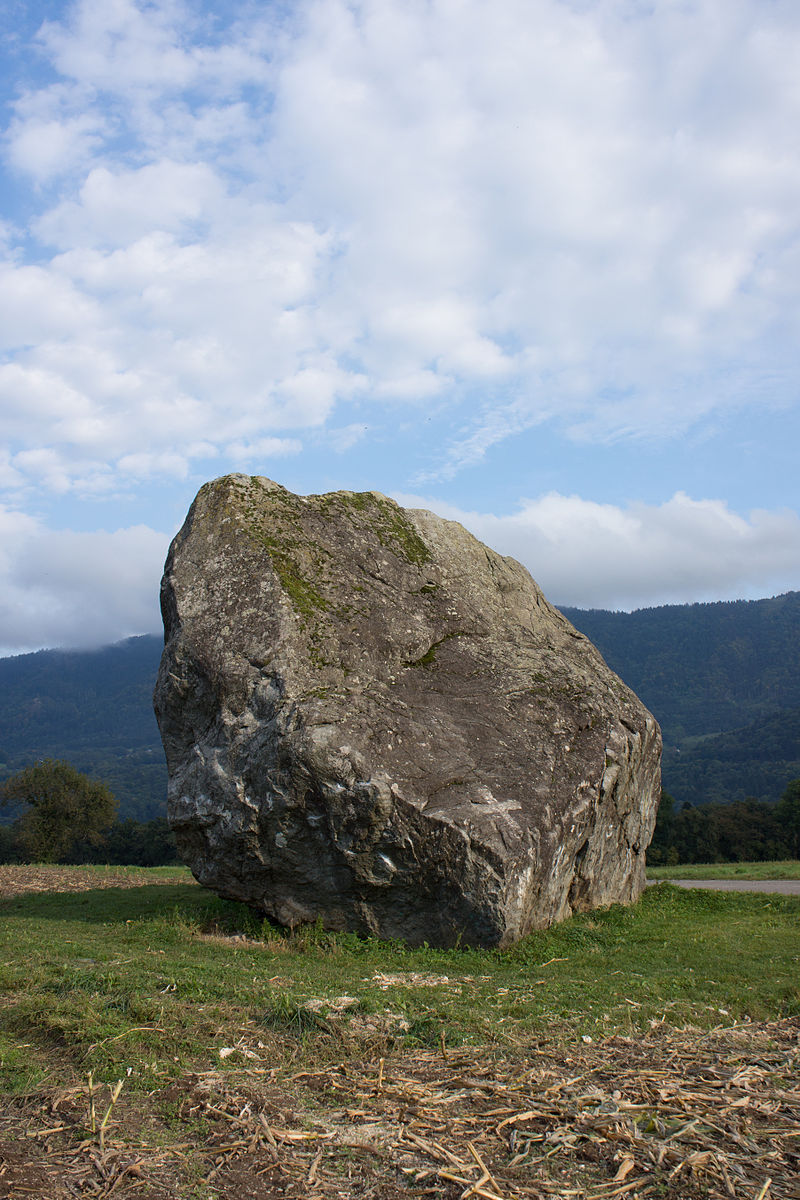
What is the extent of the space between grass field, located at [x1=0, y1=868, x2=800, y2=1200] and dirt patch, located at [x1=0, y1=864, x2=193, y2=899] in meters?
6.15

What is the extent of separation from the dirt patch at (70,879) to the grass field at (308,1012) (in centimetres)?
615

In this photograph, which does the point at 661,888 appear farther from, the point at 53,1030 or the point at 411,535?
the point at 53,1030

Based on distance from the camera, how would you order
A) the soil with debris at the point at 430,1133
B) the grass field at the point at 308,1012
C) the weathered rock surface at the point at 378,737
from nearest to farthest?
the soil with debris at the point at 430,1133, the grass field at the point at 308,1012, the weathered rock surface at the point at 378,737

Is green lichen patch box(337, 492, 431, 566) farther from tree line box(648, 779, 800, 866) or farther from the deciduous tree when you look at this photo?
the deciduous tree

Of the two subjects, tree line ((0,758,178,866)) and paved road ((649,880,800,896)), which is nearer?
paved road ((649,880,800,896))

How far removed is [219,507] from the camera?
15773mm

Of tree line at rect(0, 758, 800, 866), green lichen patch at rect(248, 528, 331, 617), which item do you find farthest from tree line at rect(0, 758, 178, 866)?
green lichen patch at rect(248, 528, 331, 617)

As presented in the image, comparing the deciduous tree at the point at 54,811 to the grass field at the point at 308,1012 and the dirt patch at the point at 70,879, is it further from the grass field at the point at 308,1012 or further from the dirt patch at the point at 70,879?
the grass field at the point at 308,1012

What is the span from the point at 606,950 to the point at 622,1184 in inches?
300

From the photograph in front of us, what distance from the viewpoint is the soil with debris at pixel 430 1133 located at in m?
4.83

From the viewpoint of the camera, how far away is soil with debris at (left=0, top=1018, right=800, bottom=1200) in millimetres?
4828

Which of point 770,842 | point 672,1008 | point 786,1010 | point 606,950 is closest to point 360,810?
point 606,950

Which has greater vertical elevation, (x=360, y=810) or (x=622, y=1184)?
(x=360, y=810)

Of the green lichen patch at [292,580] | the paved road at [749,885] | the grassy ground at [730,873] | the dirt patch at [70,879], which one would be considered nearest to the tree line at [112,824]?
the grassy ground at [730,873]
